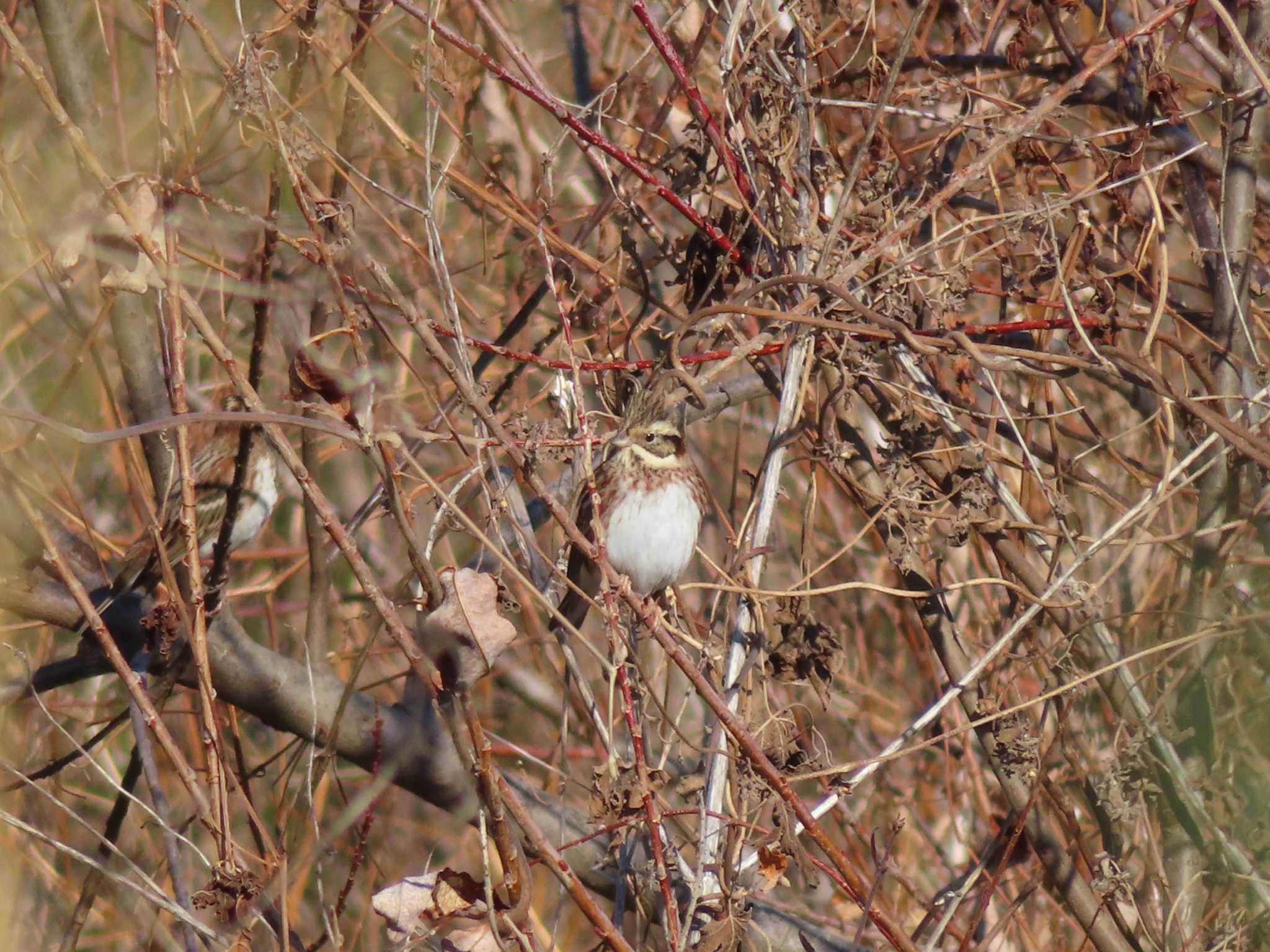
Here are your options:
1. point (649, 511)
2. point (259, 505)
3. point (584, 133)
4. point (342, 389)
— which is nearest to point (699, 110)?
point (584, 133)

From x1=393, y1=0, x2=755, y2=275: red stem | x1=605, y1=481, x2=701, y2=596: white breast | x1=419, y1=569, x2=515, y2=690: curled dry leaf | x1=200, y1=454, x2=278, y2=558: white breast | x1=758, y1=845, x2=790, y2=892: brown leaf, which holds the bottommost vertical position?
x1=758, y1=845, x2=790, y2=892: brown leaf

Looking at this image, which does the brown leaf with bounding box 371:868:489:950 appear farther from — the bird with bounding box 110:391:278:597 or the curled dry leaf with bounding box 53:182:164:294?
the bird with bounding box 110:391:278:597

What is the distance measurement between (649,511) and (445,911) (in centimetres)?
167

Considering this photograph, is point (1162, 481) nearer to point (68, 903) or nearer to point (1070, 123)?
point (1070, 123)

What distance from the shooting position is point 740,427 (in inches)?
150

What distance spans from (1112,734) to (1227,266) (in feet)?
4.54

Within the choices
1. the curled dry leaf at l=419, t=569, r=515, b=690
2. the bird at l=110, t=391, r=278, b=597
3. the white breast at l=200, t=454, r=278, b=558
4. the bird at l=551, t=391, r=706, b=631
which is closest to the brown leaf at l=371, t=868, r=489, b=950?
the curled dry leaf at l=419, t=569, r=515, b=690

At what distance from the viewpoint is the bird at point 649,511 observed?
11.4 feet

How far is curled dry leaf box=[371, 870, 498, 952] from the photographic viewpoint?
76.7 inches

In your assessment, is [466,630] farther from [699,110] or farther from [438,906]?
[699,110]

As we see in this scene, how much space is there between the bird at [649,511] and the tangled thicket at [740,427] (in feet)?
0.37

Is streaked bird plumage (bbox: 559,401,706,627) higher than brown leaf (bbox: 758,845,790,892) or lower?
higher

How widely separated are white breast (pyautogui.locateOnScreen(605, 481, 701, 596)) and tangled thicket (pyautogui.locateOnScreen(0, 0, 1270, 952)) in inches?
4.2

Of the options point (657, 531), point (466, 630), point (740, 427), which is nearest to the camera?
point (466, 630)
